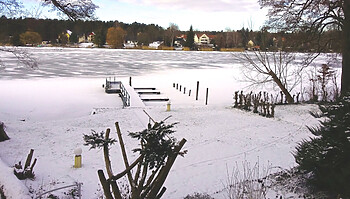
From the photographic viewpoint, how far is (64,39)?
86125 mm

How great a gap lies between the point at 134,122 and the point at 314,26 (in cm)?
968

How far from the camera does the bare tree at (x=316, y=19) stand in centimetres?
1323

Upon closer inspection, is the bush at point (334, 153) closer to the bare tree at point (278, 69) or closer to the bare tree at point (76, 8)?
the bare tree at point (76, 8)

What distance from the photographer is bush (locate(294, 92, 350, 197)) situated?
13.7 ft

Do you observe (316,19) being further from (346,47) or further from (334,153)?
Result: (334,153)

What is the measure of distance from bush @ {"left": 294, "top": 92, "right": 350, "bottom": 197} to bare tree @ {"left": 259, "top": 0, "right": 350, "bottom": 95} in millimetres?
10268

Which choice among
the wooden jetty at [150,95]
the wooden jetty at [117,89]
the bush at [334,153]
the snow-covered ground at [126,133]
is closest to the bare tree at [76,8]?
the snow-covered ground at [126,133]

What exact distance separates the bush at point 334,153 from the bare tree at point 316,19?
10.3 meters

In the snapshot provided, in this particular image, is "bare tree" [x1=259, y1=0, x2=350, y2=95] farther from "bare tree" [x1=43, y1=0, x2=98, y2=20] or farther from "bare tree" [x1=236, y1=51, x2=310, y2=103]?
"bare tree" [x1=43, y1=0, x2=98, y2=20]

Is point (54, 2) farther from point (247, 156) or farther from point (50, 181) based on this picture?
point (247, 156)

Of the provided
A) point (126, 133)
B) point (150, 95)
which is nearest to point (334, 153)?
point (126, 133)

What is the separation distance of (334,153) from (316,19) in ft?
39.1

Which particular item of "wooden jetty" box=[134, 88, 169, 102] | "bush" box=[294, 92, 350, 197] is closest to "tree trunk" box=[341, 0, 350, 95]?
"bush" box=[294, 92, 350, 197]

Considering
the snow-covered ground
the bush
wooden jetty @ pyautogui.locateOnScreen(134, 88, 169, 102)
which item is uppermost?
the bush
